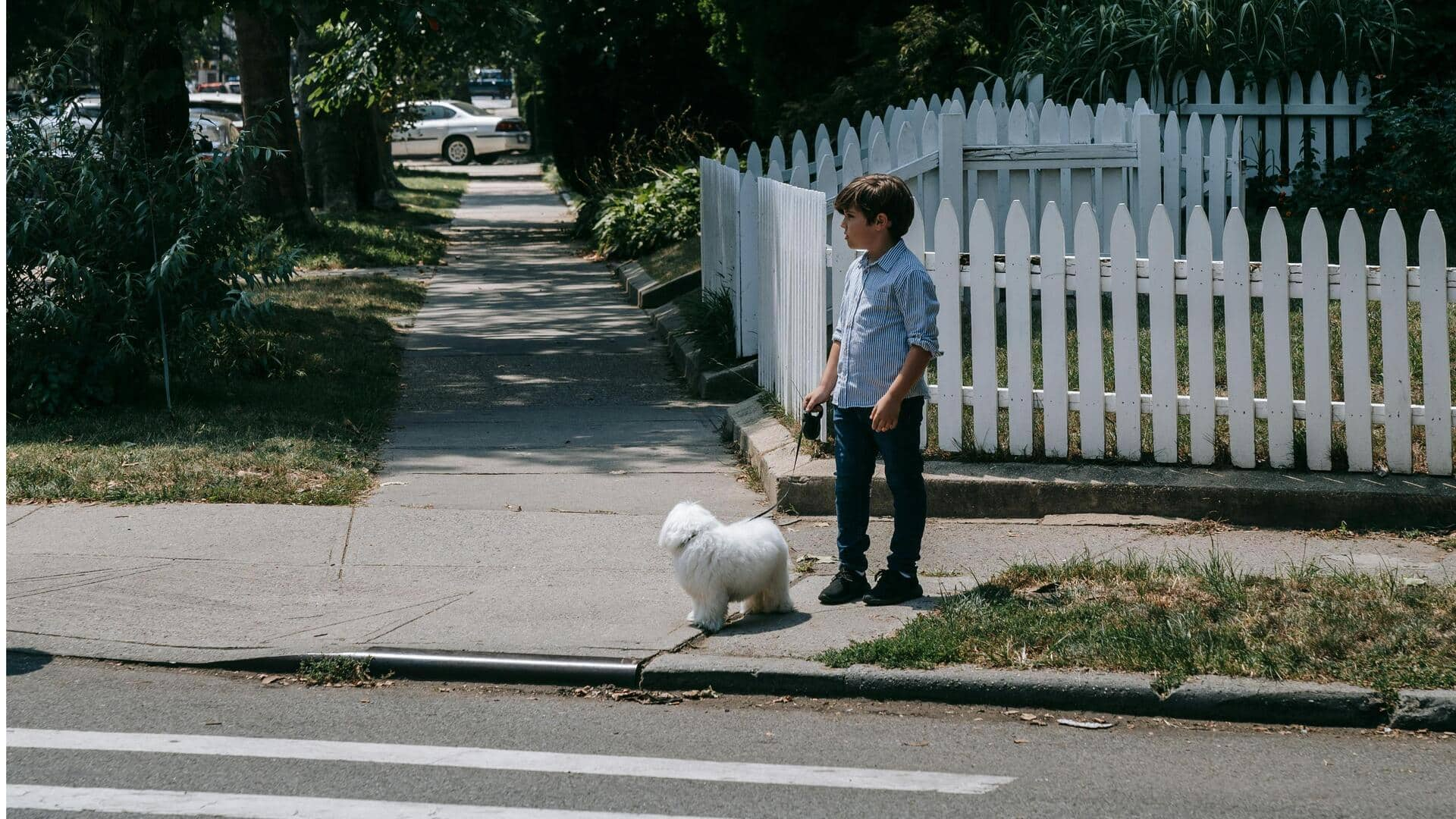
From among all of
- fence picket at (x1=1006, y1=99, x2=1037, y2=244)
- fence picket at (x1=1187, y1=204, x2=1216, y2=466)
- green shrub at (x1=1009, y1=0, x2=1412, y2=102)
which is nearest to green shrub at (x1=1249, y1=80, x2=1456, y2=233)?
green shrub at (x1=1009, y1=0, x2=1412, y2=102)

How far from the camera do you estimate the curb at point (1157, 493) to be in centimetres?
672

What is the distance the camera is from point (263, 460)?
8.00m

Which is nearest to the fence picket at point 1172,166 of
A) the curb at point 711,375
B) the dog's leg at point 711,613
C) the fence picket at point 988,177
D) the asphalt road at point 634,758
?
the fence picket at point 988,177

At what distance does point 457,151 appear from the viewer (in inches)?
1783

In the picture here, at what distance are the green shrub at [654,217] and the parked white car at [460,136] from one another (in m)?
26.6

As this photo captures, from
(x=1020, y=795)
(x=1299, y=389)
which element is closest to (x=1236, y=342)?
(x=1299, y=389)

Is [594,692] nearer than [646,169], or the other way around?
[594,692]

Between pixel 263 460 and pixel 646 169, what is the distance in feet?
40.5

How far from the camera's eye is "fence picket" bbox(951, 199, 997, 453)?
716 cm

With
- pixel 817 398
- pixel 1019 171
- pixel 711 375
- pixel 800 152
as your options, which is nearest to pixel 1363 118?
pixel 1019 171

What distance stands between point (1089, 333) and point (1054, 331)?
0.51 feet

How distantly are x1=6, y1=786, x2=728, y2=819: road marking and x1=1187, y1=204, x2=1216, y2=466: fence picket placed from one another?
13.0ft

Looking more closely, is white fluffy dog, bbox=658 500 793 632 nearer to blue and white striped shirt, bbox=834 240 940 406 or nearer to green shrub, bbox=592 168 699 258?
blue and white striped shirt, bbox=834 240 940 406

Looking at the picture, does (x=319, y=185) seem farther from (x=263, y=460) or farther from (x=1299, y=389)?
(x=1299, y=389)
